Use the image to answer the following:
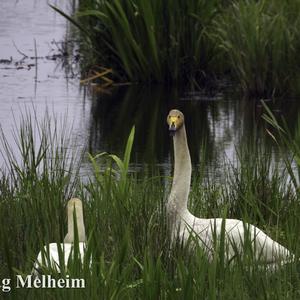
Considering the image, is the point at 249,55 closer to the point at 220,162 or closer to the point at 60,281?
the point at 220,162

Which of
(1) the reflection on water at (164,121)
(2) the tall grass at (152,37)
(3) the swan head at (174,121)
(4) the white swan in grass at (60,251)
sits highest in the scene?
(2) the tall grass at (152,37)

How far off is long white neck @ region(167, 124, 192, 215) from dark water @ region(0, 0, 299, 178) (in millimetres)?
4257

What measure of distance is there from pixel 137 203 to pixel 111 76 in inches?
443

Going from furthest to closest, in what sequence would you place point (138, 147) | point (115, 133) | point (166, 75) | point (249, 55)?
point (166, 75) → point (249, 55) → point (115, 133) → point (138, 147)

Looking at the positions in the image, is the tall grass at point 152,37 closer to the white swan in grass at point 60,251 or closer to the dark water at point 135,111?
the dark water at point 135,111

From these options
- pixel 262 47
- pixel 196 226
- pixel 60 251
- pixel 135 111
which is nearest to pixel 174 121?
pixel 196 226

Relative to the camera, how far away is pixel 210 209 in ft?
24.7

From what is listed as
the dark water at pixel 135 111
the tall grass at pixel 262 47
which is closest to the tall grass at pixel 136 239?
the dark water at pixel 135 111

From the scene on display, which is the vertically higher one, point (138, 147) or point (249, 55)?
point (249, 55)

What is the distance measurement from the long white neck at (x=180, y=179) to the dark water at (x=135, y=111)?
426 centimetres

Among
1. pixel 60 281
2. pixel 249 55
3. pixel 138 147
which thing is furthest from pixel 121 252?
pixel 249 55

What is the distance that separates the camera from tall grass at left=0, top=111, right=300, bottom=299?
16.2ft

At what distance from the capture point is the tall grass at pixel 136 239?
495 centimetres

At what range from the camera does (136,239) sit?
5953 mm
